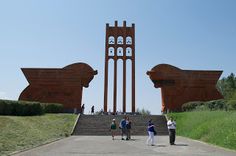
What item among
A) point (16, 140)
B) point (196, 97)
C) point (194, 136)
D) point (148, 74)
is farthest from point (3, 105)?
point (196, 97)

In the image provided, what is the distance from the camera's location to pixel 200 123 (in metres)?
28.0

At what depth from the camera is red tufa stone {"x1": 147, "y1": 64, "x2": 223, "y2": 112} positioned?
47.7 meters

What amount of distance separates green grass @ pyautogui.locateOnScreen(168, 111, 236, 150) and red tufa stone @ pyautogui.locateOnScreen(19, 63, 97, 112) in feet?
52.7

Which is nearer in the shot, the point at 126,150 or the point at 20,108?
the point at 126,150

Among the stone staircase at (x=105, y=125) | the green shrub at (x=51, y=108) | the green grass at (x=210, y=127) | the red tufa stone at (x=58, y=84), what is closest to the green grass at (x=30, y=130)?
the stone staircase at (x=105, y=125)

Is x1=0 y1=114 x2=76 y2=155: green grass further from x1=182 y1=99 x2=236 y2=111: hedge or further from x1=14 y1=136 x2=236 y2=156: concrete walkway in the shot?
x1=182 y1=99 x2=236 y2=111: hedge

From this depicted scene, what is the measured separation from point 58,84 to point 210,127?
27.1 metres

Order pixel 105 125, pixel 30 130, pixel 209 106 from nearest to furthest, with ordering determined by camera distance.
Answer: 1. pixel 30 130
2. pixel 105 125
3. pixel 209 106

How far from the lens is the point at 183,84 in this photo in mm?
47969

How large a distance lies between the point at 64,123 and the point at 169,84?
19.2m

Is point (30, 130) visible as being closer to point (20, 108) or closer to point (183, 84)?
point (20, 108)

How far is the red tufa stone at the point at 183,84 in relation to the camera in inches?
1877

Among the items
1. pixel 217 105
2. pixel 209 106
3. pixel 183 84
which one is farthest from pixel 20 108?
pixel 183 84

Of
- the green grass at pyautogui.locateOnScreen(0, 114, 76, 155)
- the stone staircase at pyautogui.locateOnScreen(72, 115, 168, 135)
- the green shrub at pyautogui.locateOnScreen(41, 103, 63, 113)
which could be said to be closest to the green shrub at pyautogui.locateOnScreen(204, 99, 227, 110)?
the stone staircase at pyautogui.locateOnScreen(72, 115, 168, 135)
